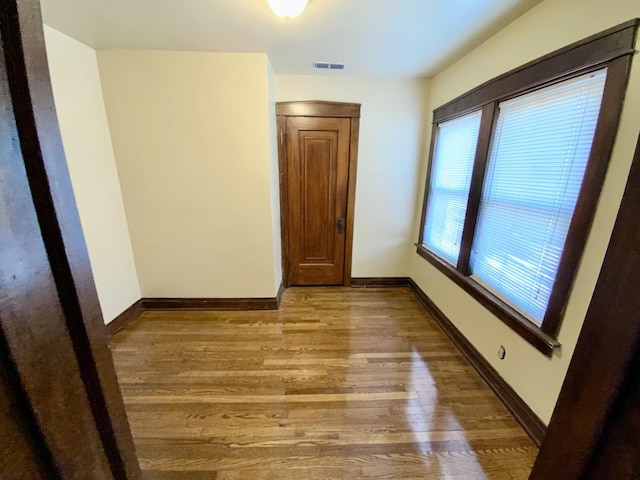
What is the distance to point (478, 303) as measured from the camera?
204cm

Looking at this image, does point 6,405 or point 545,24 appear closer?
point 6,405

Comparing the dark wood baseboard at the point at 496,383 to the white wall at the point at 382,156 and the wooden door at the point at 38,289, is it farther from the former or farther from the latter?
the wooden door at the point at 38,289

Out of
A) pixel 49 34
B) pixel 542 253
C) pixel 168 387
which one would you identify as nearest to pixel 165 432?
pixel 168 387

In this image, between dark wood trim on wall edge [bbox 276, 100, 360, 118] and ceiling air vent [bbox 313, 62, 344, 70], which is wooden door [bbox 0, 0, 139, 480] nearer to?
ceiling air vent [bbox 313, 62, 344, 70]

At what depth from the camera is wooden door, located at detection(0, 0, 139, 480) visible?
1.18ft

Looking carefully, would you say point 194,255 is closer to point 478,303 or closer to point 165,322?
point 165,322

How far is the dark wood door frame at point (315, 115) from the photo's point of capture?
112 inches

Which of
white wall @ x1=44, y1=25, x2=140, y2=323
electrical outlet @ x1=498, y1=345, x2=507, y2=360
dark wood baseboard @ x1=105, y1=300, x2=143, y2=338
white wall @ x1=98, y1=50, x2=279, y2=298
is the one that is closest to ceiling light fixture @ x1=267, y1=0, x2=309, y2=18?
white wall @ x1=98, y1=50, x2=279, y2=298

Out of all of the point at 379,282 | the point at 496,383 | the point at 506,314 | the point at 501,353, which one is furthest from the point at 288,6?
the point at 379,282

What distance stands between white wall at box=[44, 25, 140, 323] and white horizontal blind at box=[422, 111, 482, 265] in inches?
121

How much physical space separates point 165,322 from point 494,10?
3.62 metres

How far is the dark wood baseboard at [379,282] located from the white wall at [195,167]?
1.16 metres

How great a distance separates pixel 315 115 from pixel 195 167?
4.58 feet

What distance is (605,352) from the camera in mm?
460
